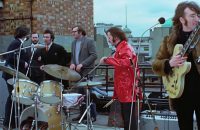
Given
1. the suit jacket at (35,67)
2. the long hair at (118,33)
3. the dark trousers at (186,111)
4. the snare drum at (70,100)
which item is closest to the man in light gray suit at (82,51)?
the suit jacket at (35,67)

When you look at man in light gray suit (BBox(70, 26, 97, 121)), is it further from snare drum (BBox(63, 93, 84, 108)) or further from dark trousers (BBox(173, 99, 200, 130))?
dark trousers (BBox(173, 99, 200, 130))

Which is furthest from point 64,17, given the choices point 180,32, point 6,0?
point 180,32

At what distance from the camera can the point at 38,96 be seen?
6.02m

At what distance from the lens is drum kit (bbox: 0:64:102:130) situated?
19.1 feet

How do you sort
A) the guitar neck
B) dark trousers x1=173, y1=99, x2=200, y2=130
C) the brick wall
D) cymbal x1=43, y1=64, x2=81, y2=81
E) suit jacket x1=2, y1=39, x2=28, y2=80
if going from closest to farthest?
the guitar neck
dark trousers x1=173, y1=99, x2=200, y2=130
cymbal x1=43, y1=64, x2=81, y2=81
suit jacket x1=2, y1=39, x2=28, y2=80
the brick wall

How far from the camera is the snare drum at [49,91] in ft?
19.5

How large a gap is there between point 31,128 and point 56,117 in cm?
48

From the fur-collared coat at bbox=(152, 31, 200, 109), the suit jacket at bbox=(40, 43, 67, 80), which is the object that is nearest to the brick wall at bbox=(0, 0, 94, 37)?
the suit jacket at bbox=(40, 43, 67, 80)

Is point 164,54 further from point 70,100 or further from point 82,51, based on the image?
point 82,51

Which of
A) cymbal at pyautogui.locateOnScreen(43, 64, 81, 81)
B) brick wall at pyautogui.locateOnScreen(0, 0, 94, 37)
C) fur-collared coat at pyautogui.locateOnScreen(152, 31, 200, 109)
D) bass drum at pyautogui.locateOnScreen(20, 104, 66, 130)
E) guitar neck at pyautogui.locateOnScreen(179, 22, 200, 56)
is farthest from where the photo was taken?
brick wall at pyautogui.locateOnScreen(0, 0, 94, 37)

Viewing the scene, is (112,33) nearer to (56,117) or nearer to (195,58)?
(56,117)

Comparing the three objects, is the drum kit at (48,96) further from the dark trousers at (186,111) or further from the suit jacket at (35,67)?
the dark trousers at (186,111)

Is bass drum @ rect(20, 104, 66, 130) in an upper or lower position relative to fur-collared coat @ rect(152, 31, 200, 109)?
lower

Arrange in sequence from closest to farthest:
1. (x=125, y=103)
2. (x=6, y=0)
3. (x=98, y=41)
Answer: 1. (x=125, y=103)
2. (x=6, y=0)
3. (x=98, y=41)
